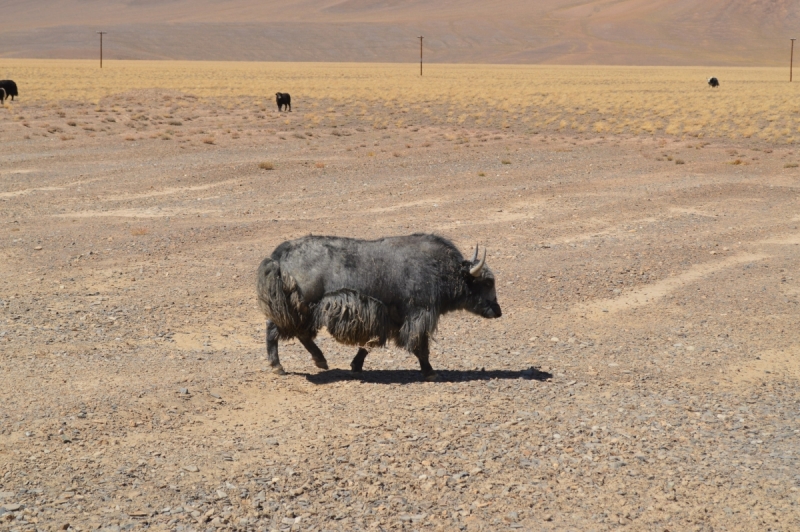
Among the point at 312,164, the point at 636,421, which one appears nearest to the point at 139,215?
the point at 312,164

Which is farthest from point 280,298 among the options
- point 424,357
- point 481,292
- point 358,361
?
point 481,292

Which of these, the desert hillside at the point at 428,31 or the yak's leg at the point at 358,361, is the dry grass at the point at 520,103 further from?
the desert hillside at the point at 428,31

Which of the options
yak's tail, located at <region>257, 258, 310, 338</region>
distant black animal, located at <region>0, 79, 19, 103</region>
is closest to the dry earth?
yak's tail, located at <region>257, 258, 310, 338</region>

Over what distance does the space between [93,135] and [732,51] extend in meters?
142

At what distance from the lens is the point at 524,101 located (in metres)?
50.0

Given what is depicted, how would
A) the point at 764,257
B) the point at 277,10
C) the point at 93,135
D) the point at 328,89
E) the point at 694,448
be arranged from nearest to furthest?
the point at 694,448 < the point at 764,257 < the point at 93,135 < the point at 328,89 < the point at 277,10

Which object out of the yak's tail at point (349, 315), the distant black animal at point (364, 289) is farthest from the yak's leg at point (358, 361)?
the yak's tail at point (349, 315)

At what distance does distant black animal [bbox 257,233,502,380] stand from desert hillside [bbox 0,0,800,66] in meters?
139

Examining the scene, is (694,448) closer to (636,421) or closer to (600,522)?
(636,421)

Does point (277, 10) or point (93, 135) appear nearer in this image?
point (93, 135)

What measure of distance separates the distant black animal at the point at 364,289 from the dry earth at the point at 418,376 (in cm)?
41

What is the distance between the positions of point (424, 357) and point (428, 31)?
164215 mm

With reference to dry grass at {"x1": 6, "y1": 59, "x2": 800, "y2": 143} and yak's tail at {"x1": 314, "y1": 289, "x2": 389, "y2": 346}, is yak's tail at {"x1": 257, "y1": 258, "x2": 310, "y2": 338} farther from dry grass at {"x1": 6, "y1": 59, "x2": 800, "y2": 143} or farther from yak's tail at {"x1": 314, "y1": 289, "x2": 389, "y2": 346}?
dry grass at {"x1": 6, "y1": 59, "x2": 800, "y2": 143}

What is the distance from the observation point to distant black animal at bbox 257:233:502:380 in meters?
7.68
